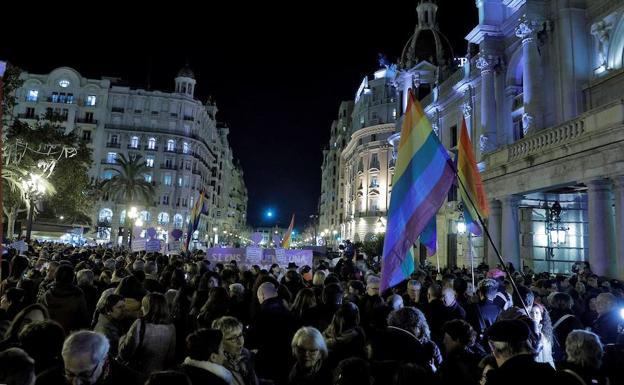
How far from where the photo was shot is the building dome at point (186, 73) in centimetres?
8245

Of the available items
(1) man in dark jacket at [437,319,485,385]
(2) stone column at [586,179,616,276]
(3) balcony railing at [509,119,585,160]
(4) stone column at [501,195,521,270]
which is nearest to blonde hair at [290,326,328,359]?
(1) man in dark jacket at [437,319,485,385]

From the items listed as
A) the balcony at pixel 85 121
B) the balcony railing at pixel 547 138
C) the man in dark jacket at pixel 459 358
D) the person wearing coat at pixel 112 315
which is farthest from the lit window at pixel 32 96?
the man in dark jacket at pixel 459 358

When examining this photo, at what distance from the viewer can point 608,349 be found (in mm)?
5035

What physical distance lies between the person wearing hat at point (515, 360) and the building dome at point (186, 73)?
85.2 m

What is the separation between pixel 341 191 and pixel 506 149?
264 feet

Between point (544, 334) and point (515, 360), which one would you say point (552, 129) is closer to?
point (544, 334)

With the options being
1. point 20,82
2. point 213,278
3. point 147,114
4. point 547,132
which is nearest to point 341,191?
point 147,114

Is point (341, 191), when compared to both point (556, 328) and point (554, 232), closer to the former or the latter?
point (554, 232)

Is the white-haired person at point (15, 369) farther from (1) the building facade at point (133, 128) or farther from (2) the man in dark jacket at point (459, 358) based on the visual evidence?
(1) the building facade at point (133, 128)

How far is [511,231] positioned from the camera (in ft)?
62.0

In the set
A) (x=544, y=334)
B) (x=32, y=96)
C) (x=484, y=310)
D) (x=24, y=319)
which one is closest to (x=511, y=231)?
(x=484, y=310)

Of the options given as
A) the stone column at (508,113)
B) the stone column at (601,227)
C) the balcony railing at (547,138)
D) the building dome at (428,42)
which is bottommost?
the stone column at (601,227)

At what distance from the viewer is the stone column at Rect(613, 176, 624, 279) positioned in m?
13.6

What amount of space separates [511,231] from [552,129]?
4644 millimetres
